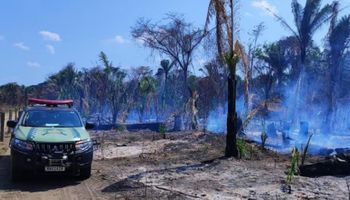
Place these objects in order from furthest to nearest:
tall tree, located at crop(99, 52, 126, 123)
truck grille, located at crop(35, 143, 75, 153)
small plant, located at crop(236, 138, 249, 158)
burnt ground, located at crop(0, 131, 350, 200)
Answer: tall tree, located at crop(99, 52, 126, 123)
small plant, located at crop(236, 138, 249, 158)
truck grille, located at crop(35, 143, 75, 153)
burnt ground, located at crop(0, 131, 350, 200)

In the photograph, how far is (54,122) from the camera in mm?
12086

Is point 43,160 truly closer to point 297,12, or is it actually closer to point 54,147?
point 54,147

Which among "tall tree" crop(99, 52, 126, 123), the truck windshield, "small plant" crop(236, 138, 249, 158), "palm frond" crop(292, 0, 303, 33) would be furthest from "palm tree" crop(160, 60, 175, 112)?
the truck windshield

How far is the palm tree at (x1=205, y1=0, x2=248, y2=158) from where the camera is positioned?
47.2ft

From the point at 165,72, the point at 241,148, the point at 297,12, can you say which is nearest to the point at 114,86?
the point at 165,72

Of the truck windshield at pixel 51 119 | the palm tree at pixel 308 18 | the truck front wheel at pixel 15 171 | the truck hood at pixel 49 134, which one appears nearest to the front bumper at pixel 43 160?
the truck front wheel at pixel 15 171

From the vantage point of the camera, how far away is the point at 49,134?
10.9m

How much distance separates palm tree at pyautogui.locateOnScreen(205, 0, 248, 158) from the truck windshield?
4.94 meters

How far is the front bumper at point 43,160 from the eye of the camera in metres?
10.4

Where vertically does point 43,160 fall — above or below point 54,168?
above

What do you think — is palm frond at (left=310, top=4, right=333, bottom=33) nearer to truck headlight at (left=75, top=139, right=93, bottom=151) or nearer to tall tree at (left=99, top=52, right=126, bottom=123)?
tall tree at (left=99, top=52, right=126, bottom=123)

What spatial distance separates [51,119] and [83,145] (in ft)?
5.57

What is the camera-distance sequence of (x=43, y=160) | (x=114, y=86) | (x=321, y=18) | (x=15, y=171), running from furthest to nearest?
(x=114, y=86)
(x=321, y=18)
(x=15, y=171)
(x=43, y=160)

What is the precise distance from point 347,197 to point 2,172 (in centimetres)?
868
